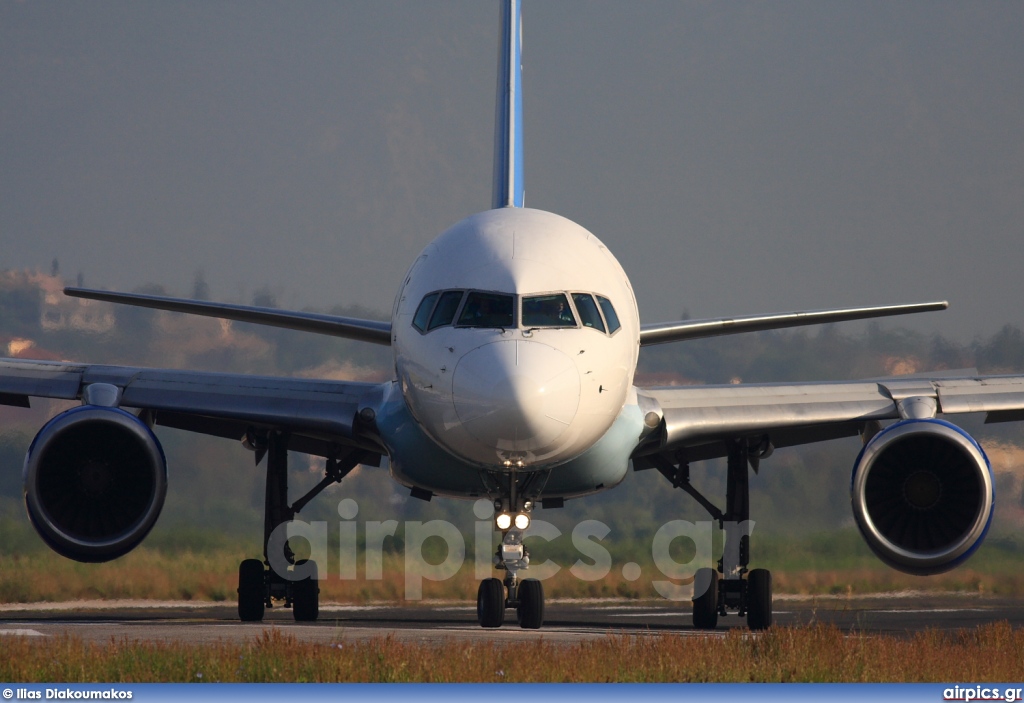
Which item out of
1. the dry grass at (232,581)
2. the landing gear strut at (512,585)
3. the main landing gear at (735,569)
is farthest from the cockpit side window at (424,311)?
the dry grass at (232,581)

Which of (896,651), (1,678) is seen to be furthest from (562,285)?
(1,678)

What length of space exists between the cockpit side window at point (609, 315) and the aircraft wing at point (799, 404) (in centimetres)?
255

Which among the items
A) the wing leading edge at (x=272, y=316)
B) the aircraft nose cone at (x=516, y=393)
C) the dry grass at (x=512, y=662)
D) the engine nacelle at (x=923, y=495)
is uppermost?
the wing leading edge at (x=272, y=316)

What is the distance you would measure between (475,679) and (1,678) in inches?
126

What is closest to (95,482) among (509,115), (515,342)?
(515,342)

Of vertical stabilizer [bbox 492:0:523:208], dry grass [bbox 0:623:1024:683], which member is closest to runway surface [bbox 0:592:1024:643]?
dry grass [bbox 0:623:1024:683]

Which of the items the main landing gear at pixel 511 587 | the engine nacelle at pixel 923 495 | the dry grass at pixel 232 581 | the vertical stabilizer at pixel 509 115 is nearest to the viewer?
the main landing gear at pixel 511 587

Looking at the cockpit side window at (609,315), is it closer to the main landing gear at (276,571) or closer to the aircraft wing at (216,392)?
the aircraft wing at (216,392)

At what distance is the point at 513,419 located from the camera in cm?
1257

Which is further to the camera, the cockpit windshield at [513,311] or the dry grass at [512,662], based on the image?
the cockpit windshield at [513,311]

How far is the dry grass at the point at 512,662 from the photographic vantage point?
10.1m

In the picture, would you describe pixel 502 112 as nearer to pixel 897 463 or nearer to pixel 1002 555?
pixel 897 463

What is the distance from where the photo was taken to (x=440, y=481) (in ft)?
53.2

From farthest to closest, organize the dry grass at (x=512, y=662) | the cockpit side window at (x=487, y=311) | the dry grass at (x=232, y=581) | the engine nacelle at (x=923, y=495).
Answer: the dry grass at (x=232, y=581)
the engine nacelle at (x=923, y=495)
the cockpit side window at (x=487, y=311)
the dry grass at (x=512, y=662)
